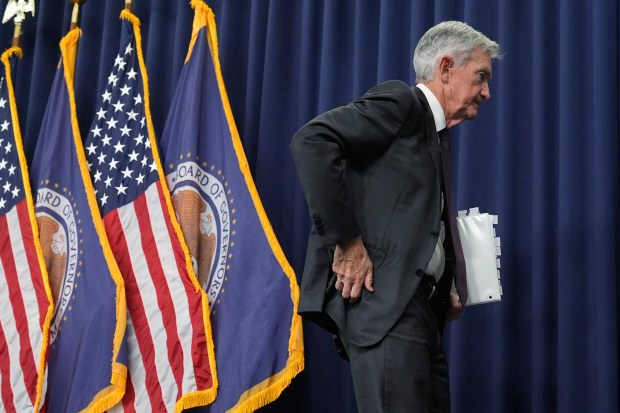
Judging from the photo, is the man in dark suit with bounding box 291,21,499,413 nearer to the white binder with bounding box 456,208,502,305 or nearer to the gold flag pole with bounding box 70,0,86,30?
the white binder with bounding box 456,208,502,305

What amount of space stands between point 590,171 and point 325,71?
1.13 m

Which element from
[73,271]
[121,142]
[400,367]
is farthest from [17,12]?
[400,367]

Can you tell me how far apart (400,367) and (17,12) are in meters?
3.01

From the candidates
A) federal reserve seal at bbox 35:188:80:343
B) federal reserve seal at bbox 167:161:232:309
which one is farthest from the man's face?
federal reserve seal at bbox 35:188:80:343

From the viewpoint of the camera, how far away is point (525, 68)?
3.41m

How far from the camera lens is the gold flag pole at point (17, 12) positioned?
4.27 m

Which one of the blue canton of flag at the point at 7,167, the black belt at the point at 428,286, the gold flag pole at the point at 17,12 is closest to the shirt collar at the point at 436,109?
the black belt at the point at 428,286

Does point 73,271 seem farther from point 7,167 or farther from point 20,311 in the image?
point 7,167

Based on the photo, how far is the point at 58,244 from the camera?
379 centimetres

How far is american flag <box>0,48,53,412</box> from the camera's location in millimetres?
3584

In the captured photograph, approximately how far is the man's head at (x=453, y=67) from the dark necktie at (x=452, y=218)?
0.33ft

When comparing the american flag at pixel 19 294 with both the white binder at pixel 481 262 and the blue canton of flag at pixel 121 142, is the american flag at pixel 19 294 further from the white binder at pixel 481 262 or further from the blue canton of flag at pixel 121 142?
the white binder at pixel 481 262

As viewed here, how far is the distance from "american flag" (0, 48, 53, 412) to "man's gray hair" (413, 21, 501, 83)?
6.28ft

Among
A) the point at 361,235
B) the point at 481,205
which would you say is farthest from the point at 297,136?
the point at 481,205
